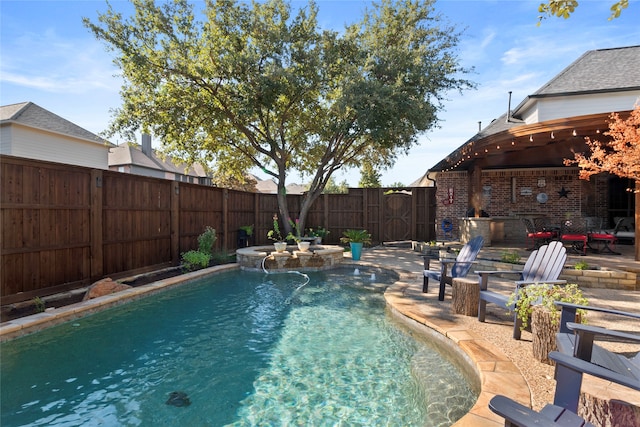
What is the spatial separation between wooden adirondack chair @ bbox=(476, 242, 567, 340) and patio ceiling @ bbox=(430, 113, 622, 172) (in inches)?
116

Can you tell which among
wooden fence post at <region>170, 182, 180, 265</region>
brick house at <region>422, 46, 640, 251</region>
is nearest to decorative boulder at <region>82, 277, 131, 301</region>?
wooden fence post at <region>170, 182, 180, 265</region>

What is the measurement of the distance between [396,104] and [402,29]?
A: 3.56m

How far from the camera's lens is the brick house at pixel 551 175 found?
9.75m

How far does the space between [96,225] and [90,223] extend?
0.10m

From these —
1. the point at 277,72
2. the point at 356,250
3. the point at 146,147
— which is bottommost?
the point at 356,250

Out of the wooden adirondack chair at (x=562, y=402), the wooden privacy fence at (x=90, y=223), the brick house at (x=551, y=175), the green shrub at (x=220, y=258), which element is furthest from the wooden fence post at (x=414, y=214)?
the wooden adirondack chair at (x=562, y=402)

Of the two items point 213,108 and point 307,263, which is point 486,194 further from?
point 213,108

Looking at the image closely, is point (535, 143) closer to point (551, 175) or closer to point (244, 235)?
point (551, 175)

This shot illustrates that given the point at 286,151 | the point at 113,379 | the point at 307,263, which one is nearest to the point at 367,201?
the point at 286,151

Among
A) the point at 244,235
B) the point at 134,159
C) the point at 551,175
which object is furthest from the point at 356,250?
the point at 134,159

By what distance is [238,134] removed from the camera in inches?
488

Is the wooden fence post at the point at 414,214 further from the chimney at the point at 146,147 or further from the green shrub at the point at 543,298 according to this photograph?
the chimney at the point at 146,147

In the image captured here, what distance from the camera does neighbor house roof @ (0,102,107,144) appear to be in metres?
12.4

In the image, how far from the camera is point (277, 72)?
893 centimetres
